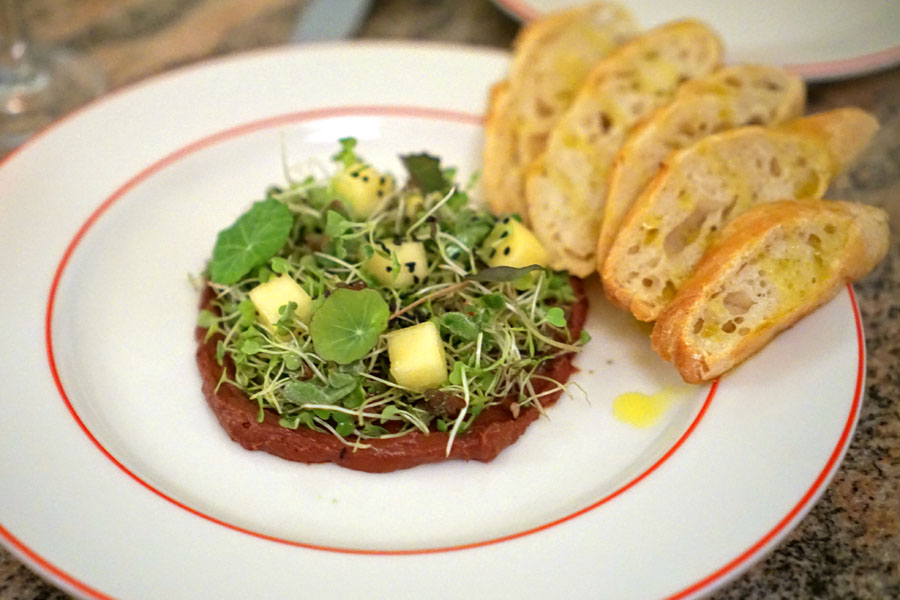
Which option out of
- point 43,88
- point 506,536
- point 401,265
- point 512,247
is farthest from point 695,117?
point 43,88

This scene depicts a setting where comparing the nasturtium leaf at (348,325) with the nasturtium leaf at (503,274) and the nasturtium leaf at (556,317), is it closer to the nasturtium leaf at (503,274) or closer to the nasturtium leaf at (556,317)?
the nasturtium leaf at (503,274)

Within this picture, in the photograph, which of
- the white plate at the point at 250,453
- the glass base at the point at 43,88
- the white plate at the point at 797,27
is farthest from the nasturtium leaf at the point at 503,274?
the glass base at the point at 43,88

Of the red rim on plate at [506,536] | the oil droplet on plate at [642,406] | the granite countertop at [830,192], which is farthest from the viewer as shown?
the oil droplet on plate at [642,406]

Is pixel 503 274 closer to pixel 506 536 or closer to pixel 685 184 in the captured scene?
pixel 685 184

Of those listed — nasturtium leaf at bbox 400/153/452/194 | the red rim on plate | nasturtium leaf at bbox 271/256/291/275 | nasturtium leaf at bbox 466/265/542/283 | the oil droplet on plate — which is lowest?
the oil droplet on plate

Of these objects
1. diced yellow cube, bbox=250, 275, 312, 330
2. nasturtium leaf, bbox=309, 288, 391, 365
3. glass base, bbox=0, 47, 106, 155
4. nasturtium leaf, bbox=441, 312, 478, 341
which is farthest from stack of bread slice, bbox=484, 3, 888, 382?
glass base, bbox=0, 47, 106, 155

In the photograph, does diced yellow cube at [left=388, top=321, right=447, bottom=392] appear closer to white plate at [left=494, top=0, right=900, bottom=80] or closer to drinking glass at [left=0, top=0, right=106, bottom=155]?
white plate at [left=494, top=0, right=900, bottom=80]

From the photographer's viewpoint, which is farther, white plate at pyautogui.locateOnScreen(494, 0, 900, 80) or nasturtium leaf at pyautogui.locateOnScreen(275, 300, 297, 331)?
white plate at pyautogui.locateOnScreen(494, 0, 900, 80)
